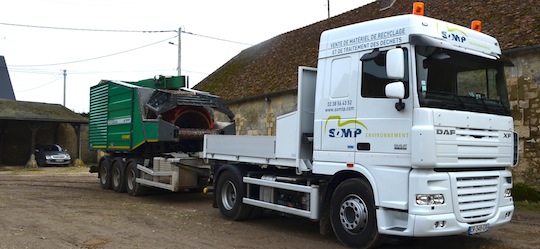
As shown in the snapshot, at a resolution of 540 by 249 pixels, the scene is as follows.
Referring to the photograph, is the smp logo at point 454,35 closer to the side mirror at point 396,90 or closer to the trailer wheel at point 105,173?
the side mirror at point 396,90

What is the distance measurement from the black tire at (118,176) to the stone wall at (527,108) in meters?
10.0

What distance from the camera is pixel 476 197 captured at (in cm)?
646

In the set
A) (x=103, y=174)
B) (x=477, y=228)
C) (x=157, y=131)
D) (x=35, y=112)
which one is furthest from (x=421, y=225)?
(x=35, y=112)

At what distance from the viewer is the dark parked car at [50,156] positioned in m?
27.6

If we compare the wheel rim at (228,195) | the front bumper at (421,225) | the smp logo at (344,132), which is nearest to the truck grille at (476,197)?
the front bumper at (421,225)

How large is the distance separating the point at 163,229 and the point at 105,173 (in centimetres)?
716

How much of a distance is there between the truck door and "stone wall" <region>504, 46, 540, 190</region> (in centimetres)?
662

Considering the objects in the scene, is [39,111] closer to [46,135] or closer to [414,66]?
[46,135]

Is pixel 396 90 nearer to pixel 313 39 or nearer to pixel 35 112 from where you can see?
pixel 313 39

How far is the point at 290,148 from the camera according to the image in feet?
26.1

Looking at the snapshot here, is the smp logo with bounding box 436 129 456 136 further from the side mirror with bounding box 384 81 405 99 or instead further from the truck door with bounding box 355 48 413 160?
the side mirror with bounding box 384 81 405 99

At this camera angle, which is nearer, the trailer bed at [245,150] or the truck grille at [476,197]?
the truck grille at [476,197]

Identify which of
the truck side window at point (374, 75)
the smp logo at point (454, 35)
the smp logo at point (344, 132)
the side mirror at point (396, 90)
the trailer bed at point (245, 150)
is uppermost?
the smp logo at point (454, 35)

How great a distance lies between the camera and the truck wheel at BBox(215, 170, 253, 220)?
9109mm
